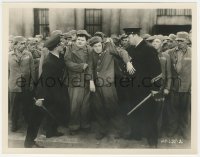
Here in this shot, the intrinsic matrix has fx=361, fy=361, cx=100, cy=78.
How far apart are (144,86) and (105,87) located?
1.75 feet

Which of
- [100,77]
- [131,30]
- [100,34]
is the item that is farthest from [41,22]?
[131,30]

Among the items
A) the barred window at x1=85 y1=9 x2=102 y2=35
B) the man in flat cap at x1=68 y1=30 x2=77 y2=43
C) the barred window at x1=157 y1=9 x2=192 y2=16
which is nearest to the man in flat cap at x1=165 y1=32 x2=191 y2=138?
the barred window at x1=157 y1=9 x2=192 y2=16

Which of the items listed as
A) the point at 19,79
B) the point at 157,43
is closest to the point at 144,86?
the point at 157,43

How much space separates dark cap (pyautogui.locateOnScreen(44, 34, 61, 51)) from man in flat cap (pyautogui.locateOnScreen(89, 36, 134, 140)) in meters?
0.45

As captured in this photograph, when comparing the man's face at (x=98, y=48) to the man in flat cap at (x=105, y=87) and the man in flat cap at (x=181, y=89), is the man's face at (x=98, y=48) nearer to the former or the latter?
the man in flat cap at (x=105, y=87)

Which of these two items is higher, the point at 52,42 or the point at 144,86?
the point at 52,42

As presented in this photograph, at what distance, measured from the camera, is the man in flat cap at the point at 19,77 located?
496 cm

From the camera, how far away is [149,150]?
496cm

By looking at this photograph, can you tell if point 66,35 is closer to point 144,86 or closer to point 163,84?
point 144,86

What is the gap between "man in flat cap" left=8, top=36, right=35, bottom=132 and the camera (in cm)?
496

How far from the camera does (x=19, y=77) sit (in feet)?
16.3

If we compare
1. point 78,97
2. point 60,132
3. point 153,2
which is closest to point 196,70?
point 153,2

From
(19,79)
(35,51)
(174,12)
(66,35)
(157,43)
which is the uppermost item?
(174,12)

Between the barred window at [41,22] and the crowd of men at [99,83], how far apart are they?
0.24ft
